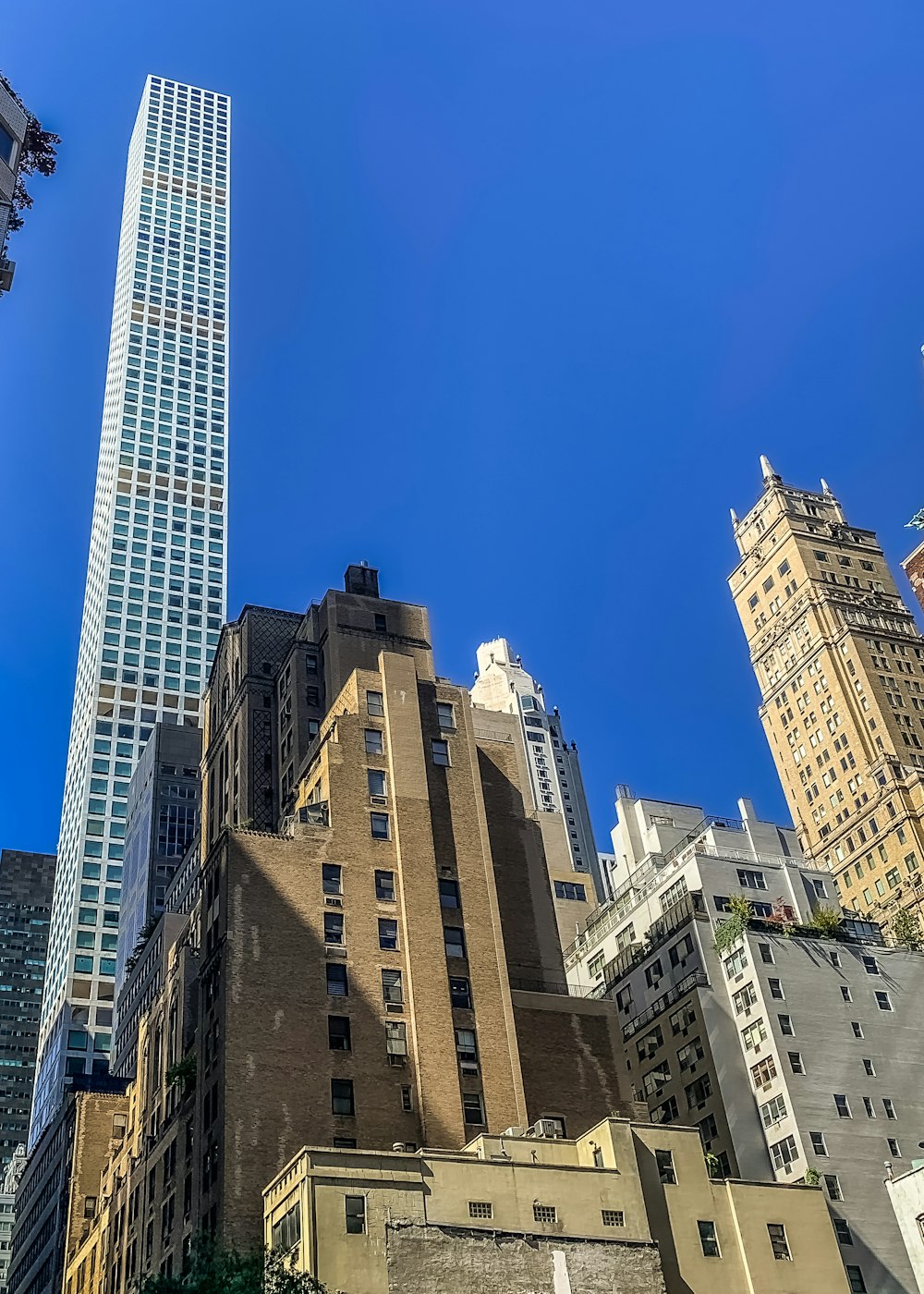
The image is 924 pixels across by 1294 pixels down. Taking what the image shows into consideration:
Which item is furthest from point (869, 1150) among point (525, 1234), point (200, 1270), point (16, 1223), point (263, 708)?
point (16, 1223)

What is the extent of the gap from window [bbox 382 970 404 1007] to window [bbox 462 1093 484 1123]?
6.81 metres

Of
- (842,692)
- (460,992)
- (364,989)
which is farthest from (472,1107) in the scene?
(842,692)

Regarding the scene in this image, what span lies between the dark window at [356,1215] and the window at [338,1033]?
16.6m

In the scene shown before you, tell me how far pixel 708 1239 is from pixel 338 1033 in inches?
922

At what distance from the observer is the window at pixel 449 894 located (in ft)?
300

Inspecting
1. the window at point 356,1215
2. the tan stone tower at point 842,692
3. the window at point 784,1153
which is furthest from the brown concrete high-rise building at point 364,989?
the tan stone tower at point 842,692

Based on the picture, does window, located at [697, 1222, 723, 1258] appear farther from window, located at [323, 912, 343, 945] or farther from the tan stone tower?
the tan stone tower

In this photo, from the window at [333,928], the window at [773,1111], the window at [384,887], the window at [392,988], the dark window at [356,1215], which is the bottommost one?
the dark window at [356,1215]

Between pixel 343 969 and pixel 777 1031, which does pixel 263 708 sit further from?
pixel 777 1031

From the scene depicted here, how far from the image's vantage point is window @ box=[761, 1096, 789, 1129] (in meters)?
95.7

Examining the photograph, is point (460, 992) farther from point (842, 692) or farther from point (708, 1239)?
point (842, 692)

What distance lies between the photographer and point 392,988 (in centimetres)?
8612

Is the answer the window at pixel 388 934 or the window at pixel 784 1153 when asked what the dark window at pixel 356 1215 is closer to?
the window at pixel 388 934

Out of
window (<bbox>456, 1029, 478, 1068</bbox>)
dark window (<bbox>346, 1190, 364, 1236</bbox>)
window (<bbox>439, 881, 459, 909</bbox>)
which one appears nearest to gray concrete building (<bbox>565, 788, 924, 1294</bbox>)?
window (<bbox>456, 1029, 478, 1068</bbox>)
